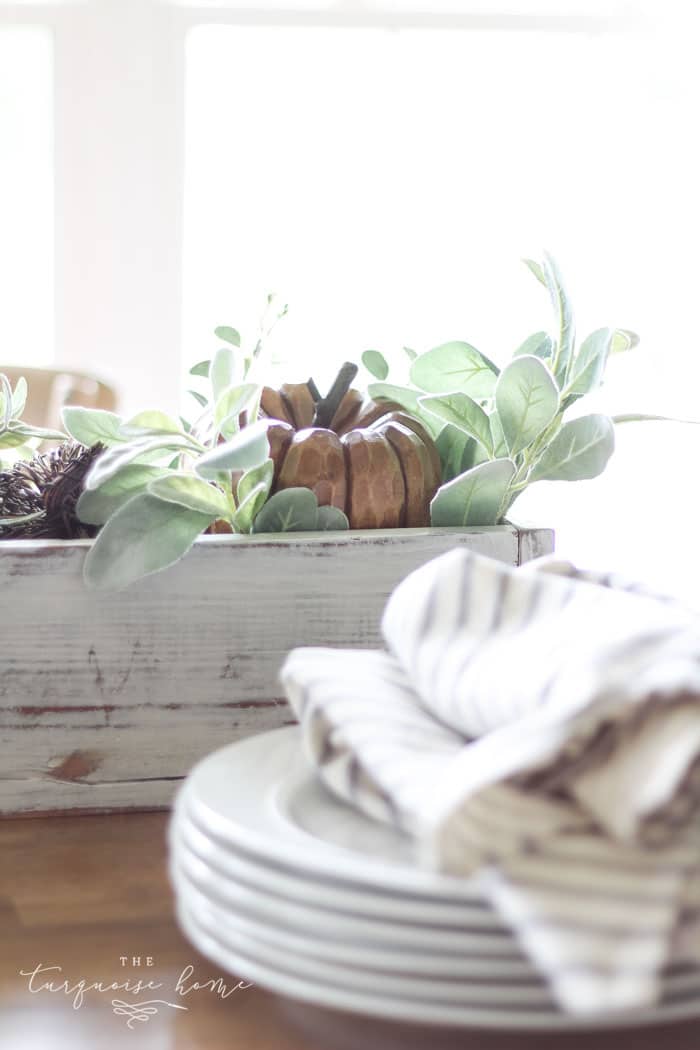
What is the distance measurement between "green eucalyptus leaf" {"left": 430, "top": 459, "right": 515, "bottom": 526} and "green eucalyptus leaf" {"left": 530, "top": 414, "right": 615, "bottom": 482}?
2cm

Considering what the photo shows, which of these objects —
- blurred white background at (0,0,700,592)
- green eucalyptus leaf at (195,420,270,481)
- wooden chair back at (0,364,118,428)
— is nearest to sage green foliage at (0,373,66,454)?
green eucalyptus leaf at (195,420,270,481)

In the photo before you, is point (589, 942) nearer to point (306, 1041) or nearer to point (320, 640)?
point (306, 1041)

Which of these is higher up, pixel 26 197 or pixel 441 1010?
pixel 26 197

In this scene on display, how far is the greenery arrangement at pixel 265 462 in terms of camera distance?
1.71ft

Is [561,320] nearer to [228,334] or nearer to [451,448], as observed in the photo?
[451,448]

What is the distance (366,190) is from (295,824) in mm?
3428

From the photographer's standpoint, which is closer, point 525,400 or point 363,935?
point 363,935

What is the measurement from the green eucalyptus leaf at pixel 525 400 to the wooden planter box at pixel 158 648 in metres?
0.07

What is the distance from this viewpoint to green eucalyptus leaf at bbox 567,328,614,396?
558mm

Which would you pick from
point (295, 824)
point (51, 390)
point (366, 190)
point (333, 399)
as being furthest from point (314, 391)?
point (366, 190)

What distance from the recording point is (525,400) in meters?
0.54

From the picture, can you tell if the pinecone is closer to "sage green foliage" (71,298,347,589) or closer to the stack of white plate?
"sage green foliage" (71,298,347,589)

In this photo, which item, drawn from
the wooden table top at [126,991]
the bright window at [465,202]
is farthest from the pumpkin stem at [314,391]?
the bright window at [465,202]

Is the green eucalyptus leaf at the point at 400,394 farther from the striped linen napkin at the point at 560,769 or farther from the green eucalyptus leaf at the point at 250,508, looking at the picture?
the striped linen napkin at the point at 560,769
